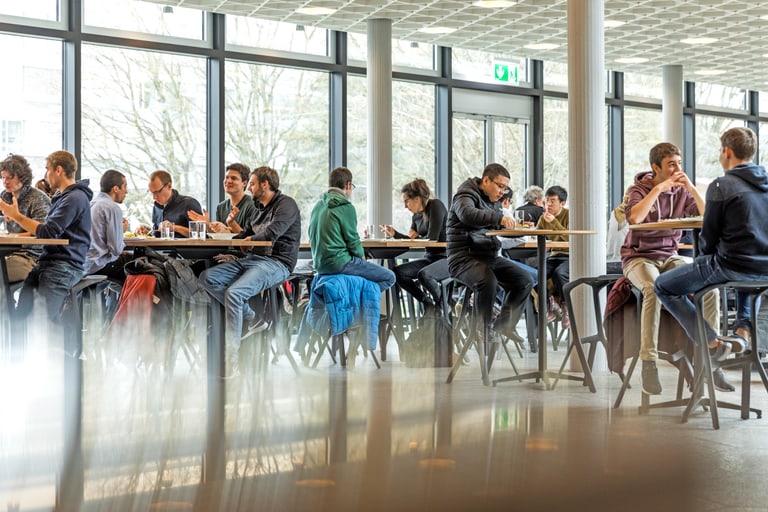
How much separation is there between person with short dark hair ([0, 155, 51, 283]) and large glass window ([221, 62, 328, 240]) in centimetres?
397

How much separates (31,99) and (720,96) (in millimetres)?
10187

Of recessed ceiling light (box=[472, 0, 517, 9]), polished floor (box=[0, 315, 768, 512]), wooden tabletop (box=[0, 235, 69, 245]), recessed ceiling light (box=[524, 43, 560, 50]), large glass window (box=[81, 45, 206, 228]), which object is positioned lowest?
polished floor (box=[0, 315, 768, 512])

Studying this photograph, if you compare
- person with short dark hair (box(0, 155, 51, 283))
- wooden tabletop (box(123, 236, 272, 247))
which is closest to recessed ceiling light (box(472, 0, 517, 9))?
wooden tabletop (box(123, 236, 272, 247))

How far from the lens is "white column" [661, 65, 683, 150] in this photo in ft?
41.5

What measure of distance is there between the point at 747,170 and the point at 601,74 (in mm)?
2171

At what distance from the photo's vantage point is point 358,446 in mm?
3404

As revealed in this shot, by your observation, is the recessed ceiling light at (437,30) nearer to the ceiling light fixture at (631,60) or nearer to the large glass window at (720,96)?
the ceiling light fixture at (631,60)

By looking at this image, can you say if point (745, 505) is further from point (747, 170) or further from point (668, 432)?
point (747, 170)

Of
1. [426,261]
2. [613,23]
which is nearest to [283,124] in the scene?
[613,23]

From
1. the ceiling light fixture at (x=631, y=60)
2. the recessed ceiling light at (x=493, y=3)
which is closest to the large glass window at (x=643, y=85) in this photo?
the ceiling light fixture at (x=631, y=60)

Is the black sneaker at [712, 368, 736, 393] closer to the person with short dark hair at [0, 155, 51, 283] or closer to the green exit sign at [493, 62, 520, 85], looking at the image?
the person with short dark hair at [0, 155, 51, 283]

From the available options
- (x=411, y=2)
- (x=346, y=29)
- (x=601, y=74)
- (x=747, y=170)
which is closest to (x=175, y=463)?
(x=747, y=170)

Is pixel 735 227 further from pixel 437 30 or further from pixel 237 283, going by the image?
pixel 437 30

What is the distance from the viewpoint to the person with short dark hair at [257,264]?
5391 millimetres
